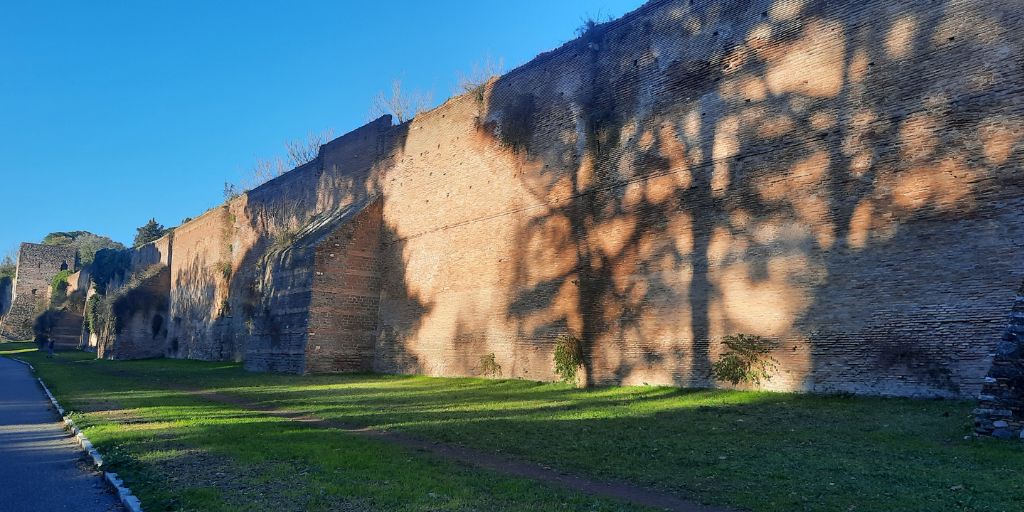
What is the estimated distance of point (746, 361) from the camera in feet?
32.5

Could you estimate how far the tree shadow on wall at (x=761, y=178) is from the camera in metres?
8.33

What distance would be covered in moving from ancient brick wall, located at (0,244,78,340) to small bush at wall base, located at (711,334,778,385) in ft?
185

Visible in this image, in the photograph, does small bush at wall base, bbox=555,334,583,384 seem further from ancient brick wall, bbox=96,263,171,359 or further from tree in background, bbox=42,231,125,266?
tree in background, bbox=42,231,125,266

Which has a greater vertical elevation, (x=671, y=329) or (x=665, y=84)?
(x=665, y=84)

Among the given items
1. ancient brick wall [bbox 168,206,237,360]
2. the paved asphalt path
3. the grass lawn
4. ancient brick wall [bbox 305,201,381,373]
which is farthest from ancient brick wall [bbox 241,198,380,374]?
ancient brick wall [bbox 168,206,237,360]

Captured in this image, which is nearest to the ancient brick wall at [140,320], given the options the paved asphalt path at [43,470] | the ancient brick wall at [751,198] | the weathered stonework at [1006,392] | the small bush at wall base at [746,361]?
the ancient brick wall at [751,198]

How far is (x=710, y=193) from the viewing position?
35.5ft

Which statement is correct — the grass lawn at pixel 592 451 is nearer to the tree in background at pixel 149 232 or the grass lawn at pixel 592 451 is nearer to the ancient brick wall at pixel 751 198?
the ancient brick wall at pixel 751 198

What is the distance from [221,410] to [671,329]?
289 inches

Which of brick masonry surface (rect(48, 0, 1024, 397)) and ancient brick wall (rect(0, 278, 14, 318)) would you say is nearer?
brick masonry surface (rect(48, 0, 1024, 397))

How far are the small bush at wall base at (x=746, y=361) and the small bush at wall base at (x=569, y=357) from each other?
294cm

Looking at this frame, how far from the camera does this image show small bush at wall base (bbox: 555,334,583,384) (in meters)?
12.4

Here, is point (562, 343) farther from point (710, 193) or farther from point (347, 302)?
point (347, 302)

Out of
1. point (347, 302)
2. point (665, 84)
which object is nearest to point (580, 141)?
point (665, 84)
